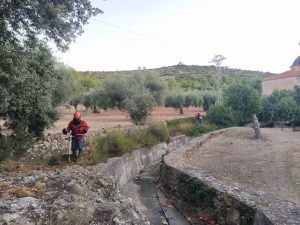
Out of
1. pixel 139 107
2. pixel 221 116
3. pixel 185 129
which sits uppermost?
pixel 139 107

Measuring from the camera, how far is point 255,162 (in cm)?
1480

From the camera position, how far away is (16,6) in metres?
9.41

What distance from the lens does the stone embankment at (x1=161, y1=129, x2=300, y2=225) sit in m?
7.12

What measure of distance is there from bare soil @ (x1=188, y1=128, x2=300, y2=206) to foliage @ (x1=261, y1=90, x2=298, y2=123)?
15.5m

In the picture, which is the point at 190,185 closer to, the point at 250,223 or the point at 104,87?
the point at 250,223

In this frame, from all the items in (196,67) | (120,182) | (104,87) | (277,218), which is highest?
(196,67)

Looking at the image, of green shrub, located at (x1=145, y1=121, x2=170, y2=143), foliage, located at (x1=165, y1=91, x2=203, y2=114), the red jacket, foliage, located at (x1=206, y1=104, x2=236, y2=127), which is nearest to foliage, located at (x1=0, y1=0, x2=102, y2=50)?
the red jacket

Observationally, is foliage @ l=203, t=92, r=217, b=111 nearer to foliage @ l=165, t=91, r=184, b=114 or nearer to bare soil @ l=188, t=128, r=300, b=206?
foliage @ l=165, t=91, r=184, b=114

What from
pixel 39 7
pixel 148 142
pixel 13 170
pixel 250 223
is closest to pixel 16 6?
pixel 39 7

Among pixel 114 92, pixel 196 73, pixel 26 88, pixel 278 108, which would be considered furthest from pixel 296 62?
pixel 26 88

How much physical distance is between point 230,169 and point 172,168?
90.3 inches

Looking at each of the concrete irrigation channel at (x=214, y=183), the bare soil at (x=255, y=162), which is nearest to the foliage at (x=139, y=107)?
the bare soil at (x=255, y=162)

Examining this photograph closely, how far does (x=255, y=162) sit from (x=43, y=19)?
402 inches

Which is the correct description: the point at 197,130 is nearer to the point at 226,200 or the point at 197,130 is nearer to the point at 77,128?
the point at 77,128
